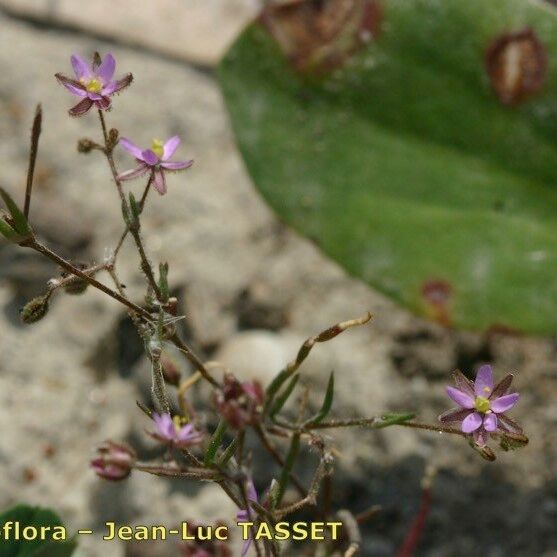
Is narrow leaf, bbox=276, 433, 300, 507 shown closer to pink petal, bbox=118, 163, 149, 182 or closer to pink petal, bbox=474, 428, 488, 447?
pink petal, bbox=474, 428, 488, 447

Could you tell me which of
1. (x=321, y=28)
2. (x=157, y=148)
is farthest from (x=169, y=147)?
(x=321, y=28)

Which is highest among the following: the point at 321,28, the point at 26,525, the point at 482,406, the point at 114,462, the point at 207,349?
the point at 321,28

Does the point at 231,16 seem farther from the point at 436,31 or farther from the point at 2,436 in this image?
the point at 2,436

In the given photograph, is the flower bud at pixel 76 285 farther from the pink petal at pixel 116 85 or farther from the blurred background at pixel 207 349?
the blurred background at pixel 207 349

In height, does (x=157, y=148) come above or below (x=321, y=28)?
below

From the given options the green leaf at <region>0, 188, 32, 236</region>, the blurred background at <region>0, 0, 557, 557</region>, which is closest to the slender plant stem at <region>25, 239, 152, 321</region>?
the green leaf at <region>0, 188, 32, 236</region>

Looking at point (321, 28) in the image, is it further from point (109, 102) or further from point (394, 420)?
point (394, 420)

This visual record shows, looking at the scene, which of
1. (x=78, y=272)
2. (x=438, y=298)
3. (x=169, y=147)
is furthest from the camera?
(x=438, y=298)

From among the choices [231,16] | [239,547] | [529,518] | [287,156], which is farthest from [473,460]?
[231,16]
